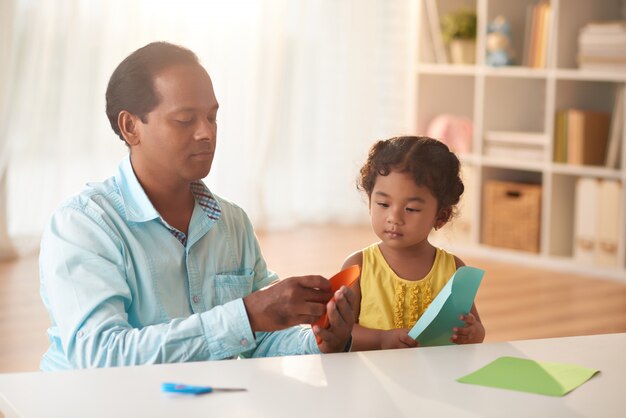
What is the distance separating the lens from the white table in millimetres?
1160

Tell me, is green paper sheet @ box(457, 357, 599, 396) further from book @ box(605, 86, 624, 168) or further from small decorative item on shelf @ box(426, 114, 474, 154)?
small decorative item on shelf @ box(426, 114, 474, 154)

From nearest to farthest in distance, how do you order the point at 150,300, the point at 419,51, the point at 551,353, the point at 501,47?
the point at 551,353 < the point at 150,300 < the point at 501,47 < the point at 419,51

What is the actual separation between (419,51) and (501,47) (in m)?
0.51

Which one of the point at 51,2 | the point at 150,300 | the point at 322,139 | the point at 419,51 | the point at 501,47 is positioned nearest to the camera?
the point at 150,300

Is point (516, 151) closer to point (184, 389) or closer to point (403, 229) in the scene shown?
point (403, 229)

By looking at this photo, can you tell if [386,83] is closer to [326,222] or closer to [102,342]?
[326,222]

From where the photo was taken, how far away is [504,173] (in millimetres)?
5219

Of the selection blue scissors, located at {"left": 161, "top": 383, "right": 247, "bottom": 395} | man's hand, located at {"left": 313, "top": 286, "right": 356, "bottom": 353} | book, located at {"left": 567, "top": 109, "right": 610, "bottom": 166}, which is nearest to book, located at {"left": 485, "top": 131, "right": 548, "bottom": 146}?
book, located at {"left": 567, "top": 109, "right": 610, "bottom": 166}

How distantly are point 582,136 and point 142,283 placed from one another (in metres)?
3.40

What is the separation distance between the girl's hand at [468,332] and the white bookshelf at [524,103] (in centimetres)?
300

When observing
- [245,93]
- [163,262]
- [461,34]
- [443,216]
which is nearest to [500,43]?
[461,34]

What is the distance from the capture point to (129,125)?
1.72m

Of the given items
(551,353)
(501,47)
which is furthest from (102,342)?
(501,47)

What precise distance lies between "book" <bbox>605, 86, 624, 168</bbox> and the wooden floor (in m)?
0.55
